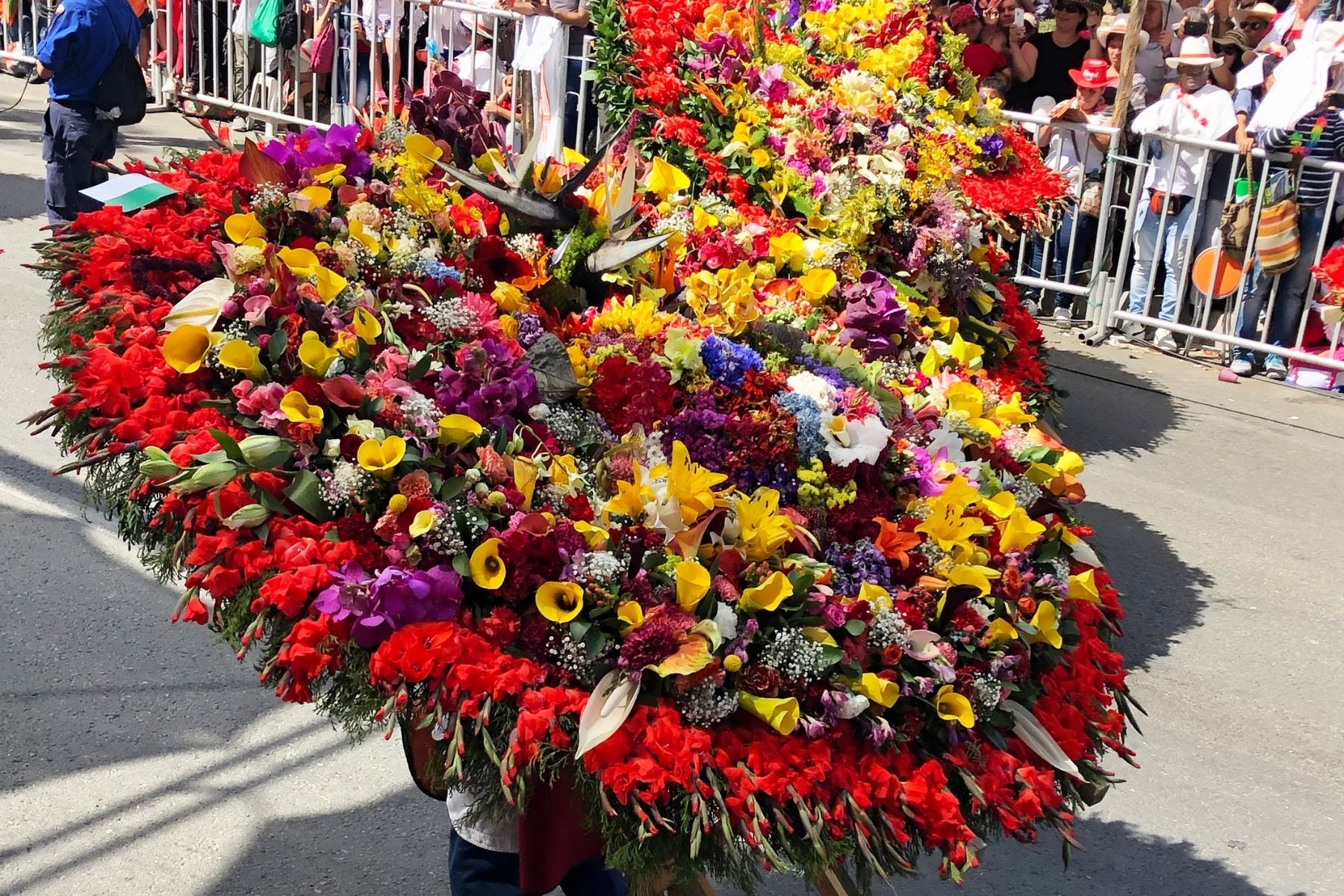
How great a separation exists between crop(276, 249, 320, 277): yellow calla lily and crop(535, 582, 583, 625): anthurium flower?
2.24ft

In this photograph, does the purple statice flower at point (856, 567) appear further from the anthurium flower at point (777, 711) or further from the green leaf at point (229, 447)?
the green leaf at point (229, 447)

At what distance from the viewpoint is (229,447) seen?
7.15 feet

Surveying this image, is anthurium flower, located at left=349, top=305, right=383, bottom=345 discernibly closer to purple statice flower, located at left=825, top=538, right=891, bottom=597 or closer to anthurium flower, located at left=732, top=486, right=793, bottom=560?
anthurium flower, located at left=732, top=486, right=793, bottom=560

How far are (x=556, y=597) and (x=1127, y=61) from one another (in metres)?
6.49

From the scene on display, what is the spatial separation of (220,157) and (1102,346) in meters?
6.08

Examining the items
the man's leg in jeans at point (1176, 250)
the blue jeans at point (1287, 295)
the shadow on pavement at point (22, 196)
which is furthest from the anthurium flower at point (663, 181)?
the shadow on pavement at point (22, 196)

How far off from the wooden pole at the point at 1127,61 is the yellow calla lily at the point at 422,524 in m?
6.47

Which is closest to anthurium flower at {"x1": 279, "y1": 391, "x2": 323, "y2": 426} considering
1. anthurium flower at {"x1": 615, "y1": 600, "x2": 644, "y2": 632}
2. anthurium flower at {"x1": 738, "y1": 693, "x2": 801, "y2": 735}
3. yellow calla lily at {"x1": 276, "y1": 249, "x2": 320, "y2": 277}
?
yellow calla lily at {"x1": 276, "y1": 249, "x2": 320, "y2": 277}

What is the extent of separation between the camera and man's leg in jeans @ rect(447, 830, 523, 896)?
2592mm

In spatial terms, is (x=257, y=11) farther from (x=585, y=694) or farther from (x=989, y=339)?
(x=585, y=694)

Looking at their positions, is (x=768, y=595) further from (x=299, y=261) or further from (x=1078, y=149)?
(x=1078, y=149)

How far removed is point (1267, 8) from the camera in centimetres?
771

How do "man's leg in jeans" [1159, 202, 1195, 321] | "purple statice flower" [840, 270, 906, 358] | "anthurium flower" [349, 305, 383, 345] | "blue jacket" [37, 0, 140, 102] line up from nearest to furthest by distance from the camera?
"anthurium flower" [349, 305, 383, 345]
"purple statice flower" [840, 270, 906, 358]
"blue jacket" [37, 0, 140, 102]
"man's leg in jeans" [1159, 202, 1195, 321]

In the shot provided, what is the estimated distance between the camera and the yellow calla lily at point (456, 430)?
2.26m
